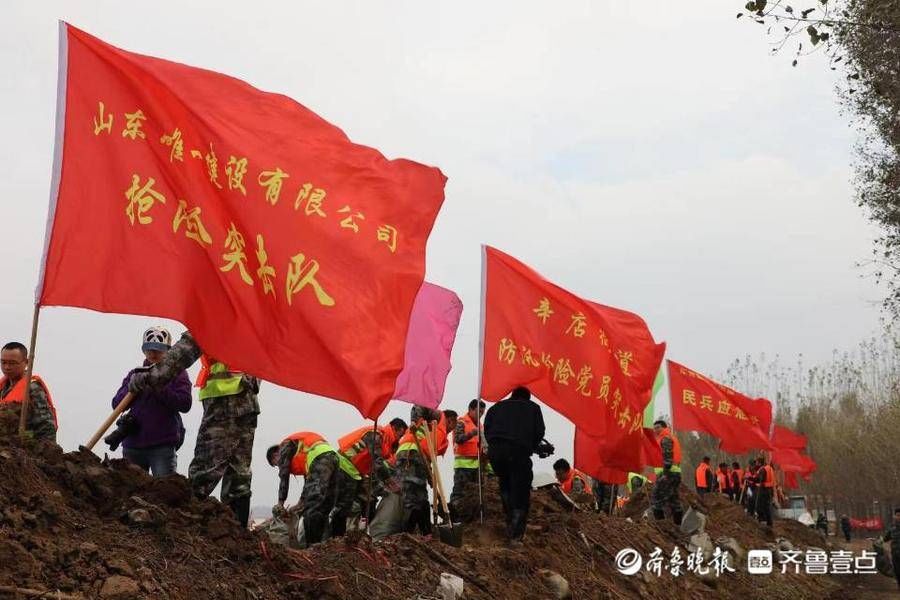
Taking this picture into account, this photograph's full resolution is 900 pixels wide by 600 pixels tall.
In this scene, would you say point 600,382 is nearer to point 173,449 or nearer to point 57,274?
point 173,449

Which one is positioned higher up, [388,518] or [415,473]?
[415,473]

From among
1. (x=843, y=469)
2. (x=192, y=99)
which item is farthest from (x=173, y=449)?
(x=843, y=469)

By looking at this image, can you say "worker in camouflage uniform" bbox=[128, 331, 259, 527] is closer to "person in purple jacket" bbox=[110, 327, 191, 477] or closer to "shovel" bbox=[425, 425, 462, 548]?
"person in purple jacket" bbox=[110, 327, 191, 477]

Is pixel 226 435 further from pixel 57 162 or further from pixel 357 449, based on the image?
pixel 357 449

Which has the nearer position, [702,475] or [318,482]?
[318,482]

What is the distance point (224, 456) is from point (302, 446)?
3908 millimetres

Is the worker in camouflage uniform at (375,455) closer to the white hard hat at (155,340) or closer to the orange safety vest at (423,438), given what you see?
the orange safety vest at (423,438)

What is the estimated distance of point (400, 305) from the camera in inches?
247

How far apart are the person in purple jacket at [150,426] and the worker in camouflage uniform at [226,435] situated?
1.60 ft

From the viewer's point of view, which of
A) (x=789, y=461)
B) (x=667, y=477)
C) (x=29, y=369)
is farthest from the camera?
(x=789, y=461)

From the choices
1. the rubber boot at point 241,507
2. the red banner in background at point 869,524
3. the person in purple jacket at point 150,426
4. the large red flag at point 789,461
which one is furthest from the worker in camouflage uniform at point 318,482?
the red banner in background at point 869,524

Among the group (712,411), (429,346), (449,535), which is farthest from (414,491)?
(712,411)

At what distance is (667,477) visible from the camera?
17.0 m

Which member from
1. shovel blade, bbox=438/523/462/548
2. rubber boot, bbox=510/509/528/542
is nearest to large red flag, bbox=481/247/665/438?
rubber boot, bbox=510/509/528/542
